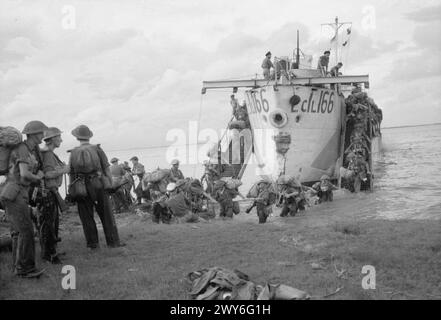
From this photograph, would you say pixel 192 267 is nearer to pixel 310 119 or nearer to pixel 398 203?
pixel 398 203

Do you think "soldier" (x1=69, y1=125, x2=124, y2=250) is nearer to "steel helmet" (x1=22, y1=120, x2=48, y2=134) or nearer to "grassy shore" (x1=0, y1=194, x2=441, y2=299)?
"grassy shore" (x1=0, y1=194, x2=441, y2=299)

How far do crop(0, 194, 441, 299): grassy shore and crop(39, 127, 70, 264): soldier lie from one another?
0.33 metres

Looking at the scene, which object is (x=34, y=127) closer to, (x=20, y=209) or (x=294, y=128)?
(x=20, y=209)

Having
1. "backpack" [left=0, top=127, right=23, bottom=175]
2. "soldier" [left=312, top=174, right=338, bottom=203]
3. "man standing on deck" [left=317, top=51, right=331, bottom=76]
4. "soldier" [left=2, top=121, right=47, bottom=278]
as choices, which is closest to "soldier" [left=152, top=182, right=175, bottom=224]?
"soldier" [left=2, top=121, right=47, bottom=278]

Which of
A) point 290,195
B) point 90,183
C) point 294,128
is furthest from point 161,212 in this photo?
point 294,128

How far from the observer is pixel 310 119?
1820 centimetres

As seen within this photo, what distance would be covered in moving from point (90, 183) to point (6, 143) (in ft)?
5.50

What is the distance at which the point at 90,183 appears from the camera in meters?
6.29

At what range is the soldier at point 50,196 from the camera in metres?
5.62

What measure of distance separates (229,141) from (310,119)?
196 inches

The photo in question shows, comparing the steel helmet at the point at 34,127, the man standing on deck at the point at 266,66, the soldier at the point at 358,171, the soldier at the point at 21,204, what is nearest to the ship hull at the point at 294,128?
the man standing on deck at the point at 266,66

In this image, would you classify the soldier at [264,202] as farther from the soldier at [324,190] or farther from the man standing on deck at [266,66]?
the man standing on deck at [266,66]

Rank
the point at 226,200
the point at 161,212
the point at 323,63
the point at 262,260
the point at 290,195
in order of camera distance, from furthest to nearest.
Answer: the point at 323,63, the point at 226,200, the point at 290,195, the point at 161,212, the point at 262,260
